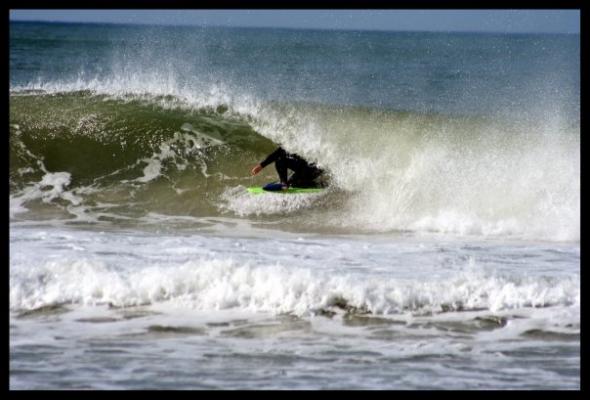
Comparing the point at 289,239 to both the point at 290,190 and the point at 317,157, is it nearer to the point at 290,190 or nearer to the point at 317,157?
the point at 290,190

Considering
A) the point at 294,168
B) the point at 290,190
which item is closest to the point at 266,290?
the point at 290,190

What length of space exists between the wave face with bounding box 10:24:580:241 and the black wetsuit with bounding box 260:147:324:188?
0.96 feet

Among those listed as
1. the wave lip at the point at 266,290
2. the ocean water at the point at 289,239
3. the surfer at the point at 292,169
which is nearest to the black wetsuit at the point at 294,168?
the surfer at the point at 292,169

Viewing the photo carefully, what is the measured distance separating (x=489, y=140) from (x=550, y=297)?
763cm

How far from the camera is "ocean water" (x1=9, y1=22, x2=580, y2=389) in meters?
7.04

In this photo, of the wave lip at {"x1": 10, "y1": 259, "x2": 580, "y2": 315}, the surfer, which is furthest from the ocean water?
the surfer

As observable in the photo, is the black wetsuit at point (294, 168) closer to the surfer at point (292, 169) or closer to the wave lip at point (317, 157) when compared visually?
the surfer at point (292, 169)

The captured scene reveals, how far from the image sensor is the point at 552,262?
9812 mm

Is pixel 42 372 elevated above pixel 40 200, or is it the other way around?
pixel 40 200

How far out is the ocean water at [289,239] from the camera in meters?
7.04

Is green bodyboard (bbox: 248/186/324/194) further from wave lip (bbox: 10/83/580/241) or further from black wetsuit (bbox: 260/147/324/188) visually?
wave lip (bbox: 10/83/580/241)
